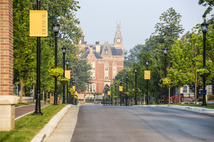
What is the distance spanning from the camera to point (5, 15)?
10844 millimetres

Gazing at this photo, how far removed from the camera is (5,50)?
35.4 ft

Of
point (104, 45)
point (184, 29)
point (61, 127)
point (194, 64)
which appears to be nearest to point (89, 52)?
point (104, 45)

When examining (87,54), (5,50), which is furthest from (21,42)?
(87,54)

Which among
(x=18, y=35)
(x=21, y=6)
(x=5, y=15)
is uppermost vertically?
(x=21, y=6)

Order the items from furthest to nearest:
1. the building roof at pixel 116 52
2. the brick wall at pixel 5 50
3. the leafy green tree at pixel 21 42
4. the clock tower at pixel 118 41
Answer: the clock tower at pixel 118 41 → the building roof at pixel 116 52 → the leafy green tree at pixel 21 42 → the brick wall at pixel 5 50

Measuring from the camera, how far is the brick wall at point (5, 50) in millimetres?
10680

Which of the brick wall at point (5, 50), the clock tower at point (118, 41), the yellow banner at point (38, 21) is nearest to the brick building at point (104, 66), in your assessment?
the clock tower at point (118, 41)

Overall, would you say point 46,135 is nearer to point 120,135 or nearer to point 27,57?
point 120,135

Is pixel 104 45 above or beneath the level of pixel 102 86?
above

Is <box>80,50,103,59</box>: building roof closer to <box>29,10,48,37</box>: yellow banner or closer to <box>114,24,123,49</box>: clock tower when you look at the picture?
<box>114,24,123,49</box>: clock tower

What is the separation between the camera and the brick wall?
10.7m

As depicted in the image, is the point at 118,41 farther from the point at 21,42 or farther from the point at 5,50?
the point at 5,50

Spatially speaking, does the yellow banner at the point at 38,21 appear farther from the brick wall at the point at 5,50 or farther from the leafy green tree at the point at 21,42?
the leafy green tree at the point at 21,42

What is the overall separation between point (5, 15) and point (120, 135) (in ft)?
16.4
